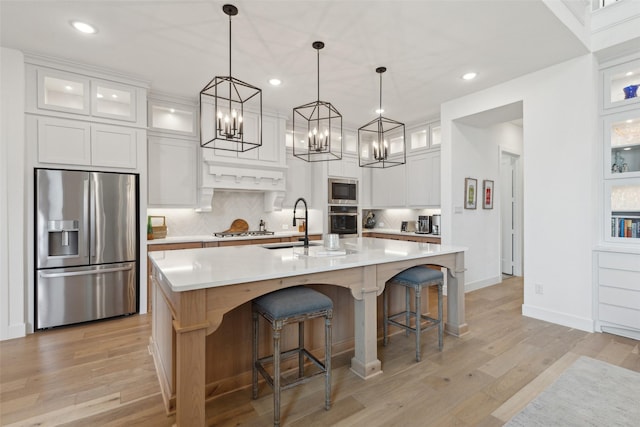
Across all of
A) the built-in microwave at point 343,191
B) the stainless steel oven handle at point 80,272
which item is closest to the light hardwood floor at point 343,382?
the stainless steel oven handle at point 80,272

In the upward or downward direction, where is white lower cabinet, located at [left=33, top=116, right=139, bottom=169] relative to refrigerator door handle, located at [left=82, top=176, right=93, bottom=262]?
upward

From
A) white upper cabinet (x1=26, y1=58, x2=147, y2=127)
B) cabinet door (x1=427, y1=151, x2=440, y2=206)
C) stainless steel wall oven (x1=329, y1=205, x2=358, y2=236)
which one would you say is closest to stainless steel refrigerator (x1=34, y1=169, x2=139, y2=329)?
white upper cabinet (x1=26, y1=58, x2=147, y2=127)

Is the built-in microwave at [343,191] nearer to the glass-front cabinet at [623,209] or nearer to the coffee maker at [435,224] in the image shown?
the coffee maker at [435,224]

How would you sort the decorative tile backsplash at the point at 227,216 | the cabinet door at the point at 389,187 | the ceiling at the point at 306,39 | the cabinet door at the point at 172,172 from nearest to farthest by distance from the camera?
the ceiling at the point at 306,39 < the cabinet door at the point at 172,172 < the decorative tile backsplash at the point at 227,216 < the cabinet door at the point at 389,187

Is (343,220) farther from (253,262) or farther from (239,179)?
(253,262)

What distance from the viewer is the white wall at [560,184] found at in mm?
3154

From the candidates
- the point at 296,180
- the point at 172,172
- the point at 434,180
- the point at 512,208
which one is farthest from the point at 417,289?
the point at 512,208

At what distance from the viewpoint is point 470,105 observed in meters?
4.21

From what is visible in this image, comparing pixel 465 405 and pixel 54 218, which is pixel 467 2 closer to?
pixel 465 405

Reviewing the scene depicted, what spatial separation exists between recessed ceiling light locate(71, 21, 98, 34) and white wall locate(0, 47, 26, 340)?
946 mm

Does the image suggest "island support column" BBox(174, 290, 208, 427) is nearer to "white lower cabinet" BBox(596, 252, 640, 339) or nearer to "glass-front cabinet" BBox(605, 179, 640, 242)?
"white lower cabinet" BBox(596, 252, 640, 339)

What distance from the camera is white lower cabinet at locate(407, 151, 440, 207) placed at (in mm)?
5098

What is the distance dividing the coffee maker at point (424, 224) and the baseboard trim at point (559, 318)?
1999mm

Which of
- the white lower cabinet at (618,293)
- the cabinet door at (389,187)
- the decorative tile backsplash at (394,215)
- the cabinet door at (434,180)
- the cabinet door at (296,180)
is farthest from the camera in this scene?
the decorative tile backsplash at (394,215)
